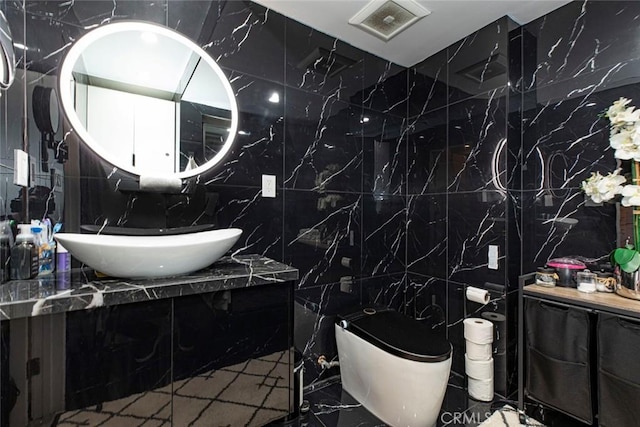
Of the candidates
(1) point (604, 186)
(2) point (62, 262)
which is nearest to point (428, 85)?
(1) point (604, 186)

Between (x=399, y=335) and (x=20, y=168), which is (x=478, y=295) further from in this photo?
(x=20, y=168)

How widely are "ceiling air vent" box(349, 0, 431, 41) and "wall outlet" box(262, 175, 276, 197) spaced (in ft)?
3.50

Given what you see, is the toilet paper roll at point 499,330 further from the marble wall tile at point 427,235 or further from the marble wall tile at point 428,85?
the marble wall tile at point 428,85

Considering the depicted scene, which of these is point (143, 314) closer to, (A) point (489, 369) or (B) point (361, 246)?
(B) point (361, 246)

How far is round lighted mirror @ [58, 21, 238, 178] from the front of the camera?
1260mm

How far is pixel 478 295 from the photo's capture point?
5.85 ft

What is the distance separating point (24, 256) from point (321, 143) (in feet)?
4.86

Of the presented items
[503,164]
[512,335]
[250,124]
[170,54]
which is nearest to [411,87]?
[503,164]

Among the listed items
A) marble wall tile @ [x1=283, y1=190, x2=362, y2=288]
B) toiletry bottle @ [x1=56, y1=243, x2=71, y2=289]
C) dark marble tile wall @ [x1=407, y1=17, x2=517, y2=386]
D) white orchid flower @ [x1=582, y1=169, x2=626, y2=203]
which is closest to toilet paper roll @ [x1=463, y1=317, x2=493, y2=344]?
dark marble tile wall @ [x1=407, y1=17, x2=517, y2=386]

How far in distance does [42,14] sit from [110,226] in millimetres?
886

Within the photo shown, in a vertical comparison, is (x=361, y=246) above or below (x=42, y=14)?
below

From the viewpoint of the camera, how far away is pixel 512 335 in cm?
177

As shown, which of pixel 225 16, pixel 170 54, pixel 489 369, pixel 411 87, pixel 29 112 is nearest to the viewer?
pixel 29 112

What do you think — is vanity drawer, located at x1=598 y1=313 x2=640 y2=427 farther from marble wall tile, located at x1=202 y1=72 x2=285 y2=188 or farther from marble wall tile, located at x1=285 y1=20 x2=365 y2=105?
marble wall tile, located at x1=285 y1=20 x2=365 y2=105
